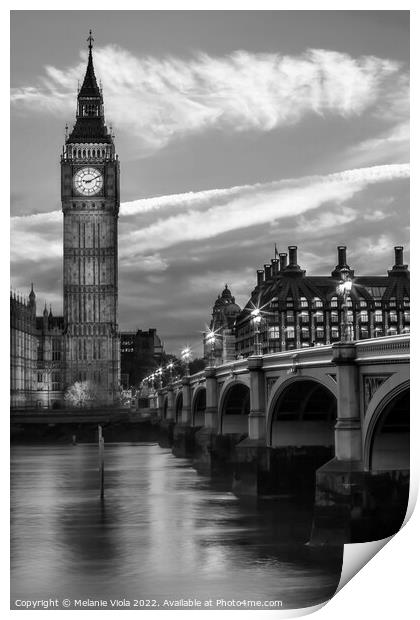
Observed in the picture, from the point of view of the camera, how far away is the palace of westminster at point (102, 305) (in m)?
125

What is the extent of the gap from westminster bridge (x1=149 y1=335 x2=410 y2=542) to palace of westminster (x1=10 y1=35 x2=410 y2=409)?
52.3 metres

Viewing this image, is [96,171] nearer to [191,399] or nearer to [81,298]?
[81,298]

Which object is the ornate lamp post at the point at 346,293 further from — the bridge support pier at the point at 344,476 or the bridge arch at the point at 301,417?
the bridge arch at the point at 301,417

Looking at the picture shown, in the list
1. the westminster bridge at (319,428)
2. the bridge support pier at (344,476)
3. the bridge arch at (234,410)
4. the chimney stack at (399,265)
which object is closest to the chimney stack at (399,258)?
the chimney stack at (399,265)

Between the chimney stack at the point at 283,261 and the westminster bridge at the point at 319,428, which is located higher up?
the chimney stack at the point at 283,261

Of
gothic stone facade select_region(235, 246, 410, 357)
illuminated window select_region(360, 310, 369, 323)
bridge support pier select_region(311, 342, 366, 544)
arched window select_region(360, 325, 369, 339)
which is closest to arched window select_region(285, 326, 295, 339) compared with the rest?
gothic stone facade select_region(235, 246, 410, 357)

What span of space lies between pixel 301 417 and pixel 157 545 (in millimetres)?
12908

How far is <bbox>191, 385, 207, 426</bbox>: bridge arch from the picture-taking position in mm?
73312

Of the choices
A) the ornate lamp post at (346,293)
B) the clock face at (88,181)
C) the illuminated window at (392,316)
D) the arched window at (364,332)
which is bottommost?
the ornate lamp post at (346,293)

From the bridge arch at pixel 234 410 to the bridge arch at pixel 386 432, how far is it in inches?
1022

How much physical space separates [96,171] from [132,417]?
51.0 meters

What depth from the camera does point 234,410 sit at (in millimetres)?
59312

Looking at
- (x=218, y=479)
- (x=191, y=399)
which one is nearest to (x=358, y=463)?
(x=218, y=479)

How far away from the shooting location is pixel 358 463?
100 ft
